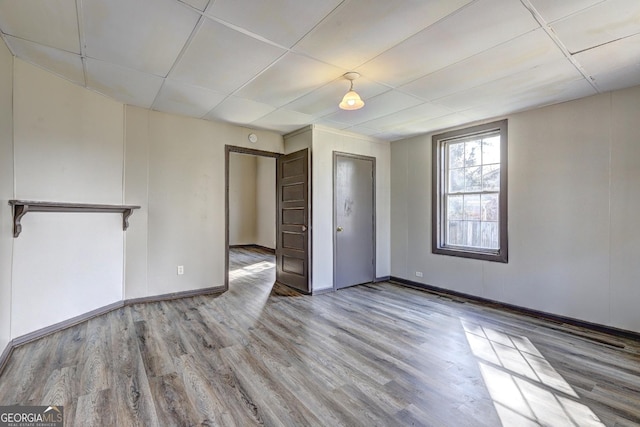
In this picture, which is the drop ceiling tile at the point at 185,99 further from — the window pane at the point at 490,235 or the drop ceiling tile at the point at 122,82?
the window pane at the point at 490,235

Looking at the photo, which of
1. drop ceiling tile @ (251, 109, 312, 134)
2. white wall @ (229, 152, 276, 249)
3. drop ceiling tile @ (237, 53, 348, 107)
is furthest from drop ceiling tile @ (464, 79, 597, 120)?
white wall @ (229, 152, 276, 249)

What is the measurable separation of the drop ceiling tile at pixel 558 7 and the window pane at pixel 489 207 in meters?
2.47

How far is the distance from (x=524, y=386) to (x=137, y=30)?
12.4 ft

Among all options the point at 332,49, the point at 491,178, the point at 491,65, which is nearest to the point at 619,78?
the point at 491,65

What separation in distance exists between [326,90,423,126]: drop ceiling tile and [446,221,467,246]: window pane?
77.8 inches

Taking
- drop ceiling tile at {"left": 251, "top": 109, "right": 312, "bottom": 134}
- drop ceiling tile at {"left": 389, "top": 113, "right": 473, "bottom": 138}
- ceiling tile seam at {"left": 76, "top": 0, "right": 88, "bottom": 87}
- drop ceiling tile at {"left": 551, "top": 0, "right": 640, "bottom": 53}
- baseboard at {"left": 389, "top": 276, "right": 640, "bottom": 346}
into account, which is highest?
ceiling tile seam at {"left": 76, "top": 0, "right": 88, "bottom": 87}

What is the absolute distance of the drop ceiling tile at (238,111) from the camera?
3.53m

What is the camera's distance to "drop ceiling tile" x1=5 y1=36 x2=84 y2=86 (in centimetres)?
237

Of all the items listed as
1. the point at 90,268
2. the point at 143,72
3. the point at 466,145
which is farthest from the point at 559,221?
the point at 90,268

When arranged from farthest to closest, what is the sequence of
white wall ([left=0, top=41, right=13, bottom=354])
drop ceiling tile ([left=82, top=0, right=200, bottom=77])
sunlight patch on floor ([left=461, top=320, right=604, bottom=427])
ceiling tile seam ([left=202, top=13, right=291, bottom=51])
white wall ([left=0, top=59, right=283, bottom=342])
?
white wall ([left=0, top=59, right=283, bottom=342])
white wall ([left=0, top=41, right=13, bottom=354])
ceiling tile seam ([left=202, top=13, right=291, bottom=51])
drop ceiling tile ([left=82, top=0, right=200, bottom=77])
sunlight patch on floor ([left=461, top=320, right=604, bottom=427])

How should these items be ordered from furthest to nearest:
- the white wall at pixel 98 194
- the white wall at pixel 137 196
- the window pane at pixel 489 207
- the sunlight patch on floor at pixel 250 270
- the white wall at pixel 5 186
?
the sunlight patch on floor at pixel 250 270 → the window pane at pixel 489 207 → the white wall at pixel 137 196 → the white wall at pixel 98 194 → the white wall at pixel 5 186

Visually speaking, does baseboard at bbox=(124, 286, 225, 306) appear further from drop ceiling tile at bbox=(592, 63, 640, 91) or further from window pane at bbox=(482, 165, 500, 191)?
drop ceiling tile at bbox=(592, 63, 640, 91)

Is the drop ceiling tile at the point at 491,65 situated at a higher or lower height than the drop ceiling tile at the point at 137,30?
lower

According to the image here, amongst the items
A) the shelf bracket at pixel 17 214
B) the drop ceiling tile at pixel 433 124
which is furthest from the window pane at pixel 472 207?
the shelf bracket at pixel 17 214
